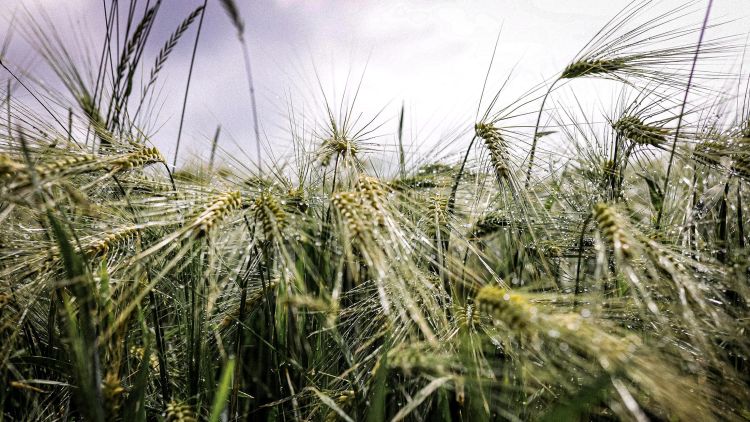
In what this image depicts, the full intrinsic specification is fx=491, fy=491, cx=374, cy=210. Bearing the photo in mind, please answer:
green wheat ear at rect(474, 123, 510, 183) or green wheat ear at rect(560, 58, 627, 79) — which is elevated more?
green wheat ear at rect(560, 58, 627, 79)

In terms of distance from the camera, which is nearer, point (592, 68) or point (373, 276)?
point (373, 276)

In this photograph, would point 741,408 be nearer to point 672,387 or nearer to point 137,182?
point 672,387

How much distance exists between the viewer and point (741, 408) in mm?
983

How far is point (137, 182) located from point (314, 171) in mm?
526

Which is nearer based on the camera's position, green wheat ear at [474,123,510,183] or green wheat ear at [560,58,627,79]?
green wheat ear at [474,123,510,183]

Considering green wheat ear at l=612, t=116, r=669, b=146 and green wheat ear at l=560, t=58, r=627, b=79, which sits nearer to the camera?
Answer: green wheat ear at l=612, t=116, r=669, b=146

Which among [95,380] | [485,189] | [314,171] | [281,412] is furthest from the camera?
[314,171]

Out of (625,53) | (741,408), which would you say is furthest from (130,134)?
(741,408)

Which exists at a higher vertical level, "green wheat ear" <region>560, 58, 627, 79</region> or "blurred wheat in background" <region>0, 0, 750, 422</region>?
"green wheat ear" <region>560, 58, 627, 79</region>

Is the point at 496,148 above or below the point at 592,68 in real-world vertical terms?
below

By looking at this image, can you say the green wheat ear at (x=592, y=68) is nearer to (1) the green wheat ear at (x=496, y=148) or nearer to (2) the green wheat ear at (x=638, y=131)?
(2) the green wheat ear at (x=638, y=131)

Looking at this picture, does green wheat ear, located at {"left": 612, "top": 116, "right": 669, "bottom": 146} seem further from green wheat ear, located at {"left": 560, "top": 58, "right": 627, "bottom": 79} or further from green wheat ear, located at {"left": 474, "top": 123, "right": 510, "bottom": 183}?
green wheat ear, located at {"left": 474, "top": 123, "right": 510, "bottom": 183}

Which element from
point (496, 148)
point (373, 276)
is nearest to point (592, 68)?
point (496, 148)

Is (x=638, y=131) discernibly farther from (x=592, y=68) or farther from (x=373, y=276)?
(x=373, y=276)
